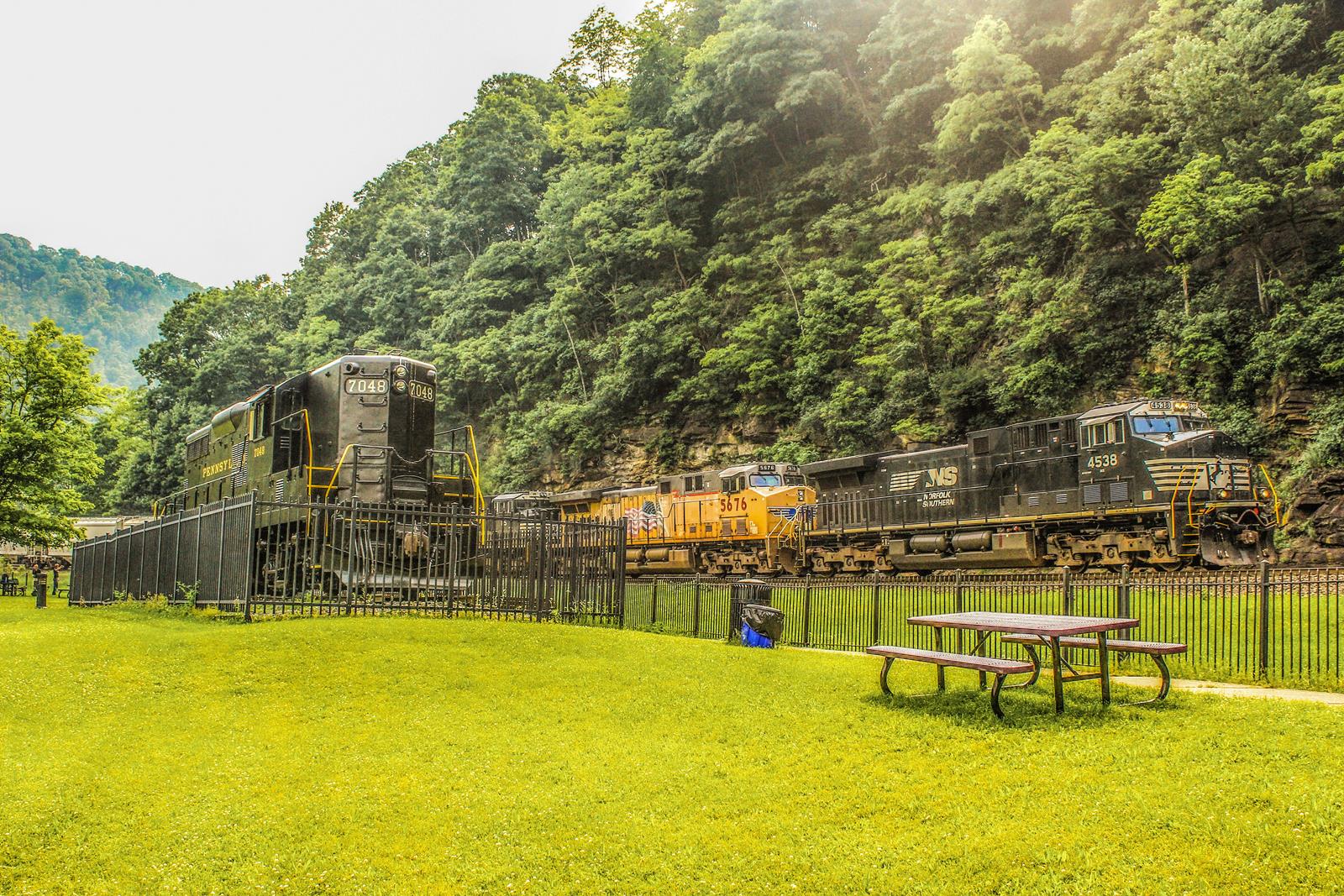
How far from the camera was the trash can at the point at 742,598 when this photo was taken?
1452cm

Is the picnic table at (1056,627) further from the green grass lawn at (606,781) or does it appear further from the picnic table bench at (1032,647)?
the green grass lawn at (606,781)

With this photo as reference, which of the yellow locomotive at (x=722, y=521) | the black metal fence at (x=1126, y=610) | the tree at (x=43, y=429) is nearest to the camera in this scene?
the black metal fence at (x=1126, y=610)

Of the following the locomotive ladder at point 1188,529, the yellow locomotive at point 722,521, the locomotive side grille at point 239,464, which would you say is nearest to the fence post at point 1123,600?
the locomotive ladder at point 1188,529

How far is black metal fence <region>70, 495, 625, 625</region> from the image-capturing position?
12.8m

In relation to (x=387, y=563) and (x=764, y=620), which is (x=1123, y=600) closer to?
(x=764, y=620)

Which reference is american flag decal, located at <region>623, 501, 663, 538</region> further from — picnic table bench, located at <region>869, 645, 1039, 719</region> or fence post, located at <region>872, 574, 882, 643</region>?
picnic table bench, located at <region>869, 645, 1039, 719</region>

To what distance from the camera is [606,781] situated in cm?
671

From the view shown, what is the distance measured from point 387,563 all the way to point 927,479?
15.2 meters

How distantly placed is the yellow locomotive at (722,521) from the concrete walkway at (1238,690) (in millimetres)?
16060

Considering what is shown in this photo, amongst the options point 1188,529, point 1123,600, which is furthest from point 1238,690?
point 1188,529

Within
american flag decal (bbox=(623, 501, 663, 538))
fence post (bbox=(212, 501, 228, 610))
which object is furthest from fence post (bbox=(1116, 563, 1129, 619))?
american flag decal (bbox=(623, 501, 663, 538))

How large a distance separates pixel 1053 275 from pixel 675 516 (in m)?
15.3

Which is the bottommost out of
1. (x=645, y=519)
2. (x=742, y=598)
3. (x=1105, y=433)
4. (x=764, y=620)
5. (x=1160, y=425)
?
(x=764, y=620)

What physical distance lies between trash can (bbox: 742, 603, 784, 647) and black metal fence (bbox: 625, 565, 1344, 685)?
1340 mm
